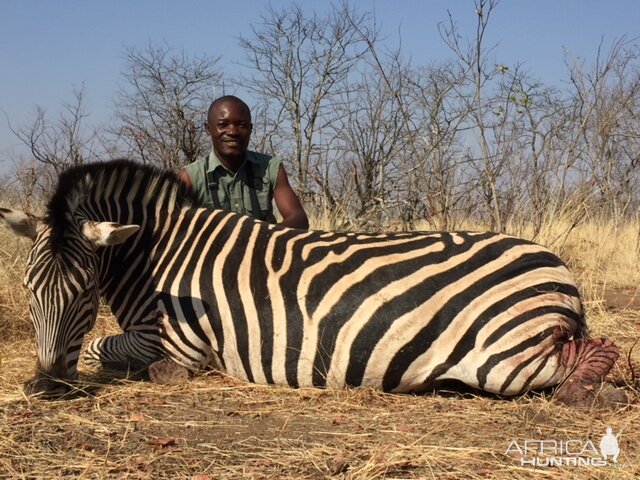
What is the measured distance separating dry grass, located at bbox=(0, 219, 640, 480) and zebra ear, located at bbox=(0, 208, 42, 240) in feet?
2.58

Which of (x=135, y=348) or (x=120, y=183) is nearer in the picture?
(x=135, y=348)

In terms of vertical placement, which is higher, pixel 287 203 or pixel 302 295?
pixel 287 203

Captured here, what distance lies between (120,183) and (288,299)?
49.0 inches

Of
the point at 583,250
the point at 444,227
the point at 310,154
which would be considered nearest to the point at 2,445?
the point at 444,227

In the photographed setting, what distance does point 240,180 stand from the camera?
18.6ft

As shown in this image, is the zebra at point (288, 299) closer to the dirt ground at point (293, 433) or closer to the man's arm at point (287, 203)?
the dirt ground at point (293, 433)

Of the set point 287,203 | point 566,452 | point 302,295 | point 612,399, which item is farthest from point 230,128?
point 566,452

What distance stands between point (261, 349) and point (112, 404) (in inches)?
31.0

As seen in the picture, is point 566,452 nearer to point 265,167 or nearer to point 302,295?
point 302,295

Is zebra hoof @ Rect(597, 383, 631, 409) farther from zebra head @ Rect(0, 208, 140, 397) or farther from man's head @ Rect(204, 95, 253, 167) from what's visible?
man's head @ Rect(204, 95, 253, 167)

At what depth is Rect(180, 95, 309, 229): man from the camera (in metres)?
5.52

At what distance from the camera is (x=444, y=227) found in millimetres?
7398

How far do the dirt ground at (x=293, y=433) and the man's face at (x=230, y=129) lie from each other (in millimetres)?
2045

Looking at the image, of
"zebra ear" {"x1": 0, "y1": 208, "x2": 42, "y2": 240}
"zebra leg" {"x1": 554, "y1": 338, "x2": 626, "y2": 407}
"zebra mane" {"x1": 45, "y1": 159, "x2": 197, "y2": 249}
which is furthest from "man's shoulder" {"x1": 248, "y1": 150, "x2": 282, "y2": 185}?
"zebra leg" {"x1": 554, "y1": 338, "x2": 626, "y2": 407}
